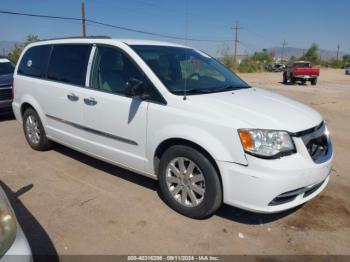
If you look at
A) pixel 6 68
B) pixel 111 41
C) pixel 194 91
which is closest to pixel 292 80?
pixel 6 68

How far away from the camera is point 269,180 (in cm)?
299

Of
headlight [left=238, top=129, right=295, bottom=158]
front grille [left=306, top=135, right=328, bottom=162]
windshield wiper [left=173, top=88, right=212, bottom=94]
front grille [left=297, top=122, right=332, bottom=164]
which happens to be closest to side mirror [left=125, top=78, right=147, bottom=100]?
windshield wiper [left=173, top=88, right=212, bottom=94]

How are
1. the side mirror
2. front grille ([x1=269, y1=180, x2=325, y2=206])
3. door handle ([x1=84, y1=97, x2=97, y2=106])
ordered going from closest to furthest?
front grille ([x1=269, y1=180, x2=325, y2=206]) → the side mirror → door handle ([x1=84, y1=97, x2=97, y2=106])

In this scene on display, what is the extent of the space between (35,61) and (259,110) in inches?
150

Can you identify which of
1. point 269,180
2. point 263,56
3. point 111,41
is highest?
point 263,56

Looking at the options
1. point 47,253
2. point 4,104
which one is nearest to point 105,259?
point 47,253

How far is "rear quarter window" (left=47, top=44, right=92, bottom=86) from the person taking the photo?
14.7ft

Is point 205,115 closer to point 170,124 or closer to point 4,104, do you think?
point 170,124

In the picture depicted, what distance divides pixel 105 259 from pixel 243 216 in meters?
1.53

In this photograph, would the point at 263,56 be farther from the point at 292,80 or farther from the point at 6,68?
the point at 6,68

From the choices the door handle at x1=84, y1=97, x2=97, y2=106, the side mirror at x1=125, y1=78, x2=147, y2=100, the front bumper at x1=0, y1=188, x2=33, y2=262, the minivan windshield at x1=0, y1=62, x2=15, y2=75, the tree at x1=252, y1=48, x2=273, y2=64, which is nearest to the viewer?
the front bumper at x1=0, y1=188, x2=33, y2=262

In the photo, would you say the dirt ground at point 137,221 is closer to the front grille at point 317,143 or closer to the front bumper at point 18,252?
the front grille at point 317,143

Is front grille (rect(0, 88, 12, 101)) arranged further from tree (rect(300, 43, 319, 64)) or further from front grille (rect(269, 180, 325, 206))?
tree (rect(300, 43, 319, 64))

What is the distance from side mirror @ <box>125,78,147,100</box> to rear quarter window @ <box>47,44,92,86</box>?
3.52 feet
